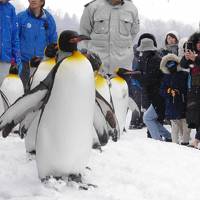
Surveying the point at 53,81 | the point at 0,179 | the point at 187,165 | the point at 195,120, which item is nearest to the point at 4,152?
the point at 0,179

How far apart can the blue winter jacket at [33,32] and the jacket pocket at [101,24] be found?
0.52 meters

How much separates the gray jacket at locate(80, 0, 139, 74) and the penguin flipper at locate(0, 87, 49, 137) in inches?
110

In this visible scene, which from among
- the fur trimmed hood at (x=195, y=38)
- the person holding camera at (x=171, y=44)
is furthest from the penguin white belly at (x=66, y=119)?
the person holding camera at (x=171, y=44)

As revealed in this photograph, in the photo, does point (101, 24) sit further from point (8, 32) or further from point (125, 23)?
point (8, 32)

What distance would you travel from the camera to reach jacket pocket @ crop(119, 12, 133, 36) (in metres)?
5.82

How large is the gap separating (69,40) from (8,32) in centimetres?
230

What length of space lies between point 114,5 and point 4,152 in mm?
2504

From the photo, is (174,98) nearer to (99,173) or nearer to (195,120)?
(195,120)

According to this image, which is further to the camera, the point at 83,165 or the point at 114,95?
the point at 114,95

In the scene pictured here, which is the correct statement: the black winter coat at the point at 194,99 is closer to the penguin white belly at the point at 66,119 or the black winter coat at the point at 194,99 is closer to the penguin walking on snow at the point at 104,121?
the penguin walking on snow at the point at 104,121

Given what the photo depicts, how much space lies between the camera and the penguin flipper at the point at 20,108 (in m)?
3.02

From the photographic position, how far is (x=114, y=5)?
581 cm

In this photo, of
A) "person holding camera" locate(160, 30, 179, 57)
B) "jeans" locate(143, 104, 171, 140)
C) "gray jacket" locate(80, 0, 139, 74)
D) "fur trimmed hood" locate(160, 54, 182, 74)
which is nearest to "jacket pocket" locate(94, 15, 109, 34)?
"gray jacket" locate(80, 0, 139, 74)

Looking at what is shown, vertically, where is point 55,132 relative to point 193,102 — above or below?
above
